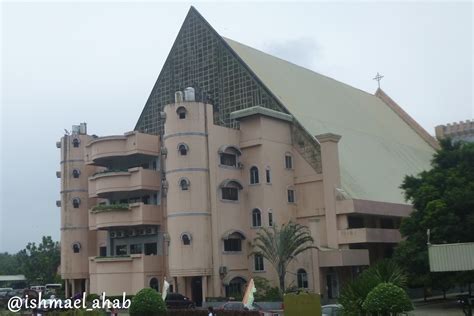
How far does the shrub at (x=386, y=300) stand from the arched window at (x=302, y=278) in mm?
26353

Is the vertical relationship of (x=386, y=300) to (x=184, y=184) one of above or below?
below

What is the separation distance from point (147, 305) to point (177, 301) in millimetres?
10767

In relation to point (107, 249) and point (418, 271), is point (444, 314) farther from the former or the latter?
point (107, 249)

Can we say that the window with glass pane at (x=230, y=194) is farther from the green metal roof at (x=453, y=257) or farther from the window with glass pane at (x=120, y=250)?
the green metal roof at (x=453, y=257)

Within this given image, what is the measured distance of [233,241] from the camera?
4319 cm

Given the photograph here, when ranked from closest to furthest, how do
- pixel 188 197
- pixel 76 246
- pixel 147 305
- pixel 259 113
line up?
pixel 147 305
pixel 188 197
pixel 259 113
pixel 76 246

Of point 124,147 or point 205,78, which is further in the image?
point 205,78

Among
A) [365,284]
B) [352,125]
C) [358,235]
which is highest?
[352,125]

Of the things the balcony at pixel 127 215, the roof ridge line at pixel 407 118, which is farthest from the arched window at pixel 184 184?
the roof ridge line at pixel 407 118

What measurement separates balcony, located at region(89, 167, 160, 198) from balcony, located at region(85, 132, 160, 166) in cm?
121

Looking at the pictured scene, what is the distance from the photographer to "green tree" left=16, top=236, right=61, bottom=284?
207ft

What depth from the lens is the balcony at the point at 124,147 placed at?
46.0 meters

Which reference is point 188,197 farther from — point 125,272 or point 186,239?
point 125,272

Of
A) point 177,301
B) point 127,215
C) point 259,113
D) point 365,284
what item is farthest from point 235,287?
point 365,284
